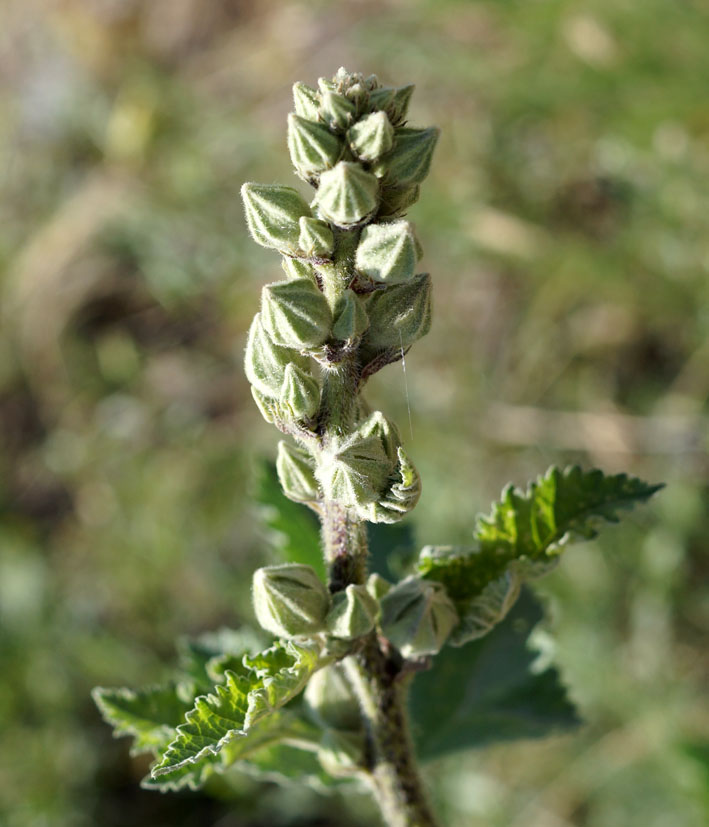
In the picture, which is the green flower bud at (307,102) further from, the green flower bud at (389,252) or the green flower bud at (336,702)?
the green flower bud at (336,702)

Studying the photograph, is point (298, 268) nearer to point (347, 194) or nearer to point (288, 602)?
point (347, 194)

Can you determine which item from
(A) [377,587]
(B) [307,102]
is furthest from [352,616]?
(B) [307,102]

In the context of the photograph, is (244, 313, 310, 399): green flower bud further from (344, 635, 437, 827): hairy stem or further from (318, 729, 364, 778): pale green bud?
(318, 729, 364, 778): pale green bud

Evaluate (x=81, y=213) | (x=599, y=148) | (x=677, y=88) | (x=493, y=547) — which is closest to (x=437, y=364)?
(x=599, y=148)

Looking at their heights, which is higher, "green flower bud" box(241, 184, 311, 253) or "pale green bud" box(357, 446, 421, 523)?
"green flower bud" box(241, 184, 311, 253)

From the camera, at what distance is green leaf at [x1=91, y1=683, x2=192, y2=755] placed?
6.72 feet

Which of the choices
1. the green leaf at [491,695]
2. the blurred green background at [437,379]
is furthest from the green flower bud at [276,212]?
the blurred green background at [437,379]

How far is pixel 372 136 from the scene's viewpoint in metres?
1.59

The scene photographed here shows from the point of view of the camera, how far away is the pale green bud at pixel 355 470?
159cm

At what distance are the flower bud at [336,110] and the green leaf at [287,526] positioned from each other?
1.04m

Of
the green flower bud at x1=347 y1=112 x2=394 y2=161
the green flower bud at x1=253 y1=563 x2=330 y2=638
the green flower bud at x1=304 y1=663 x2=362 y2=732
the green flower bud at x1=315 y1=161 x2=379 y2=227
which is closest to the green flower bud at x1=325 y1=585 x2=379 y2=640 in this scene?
the green flower bud at x1=253 y1=563 x2=330 y2=638

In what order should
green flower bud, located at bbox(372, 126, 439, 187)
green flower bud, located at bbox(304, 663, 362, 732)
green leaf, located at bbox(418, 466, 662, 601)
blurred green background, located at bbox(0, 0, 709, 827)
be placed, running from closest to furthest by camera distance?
green flower bud, located at bbox(372, 126, 439, 187)
green leaf, located at bbox(418, 466, 662, 601)
green flower bud, located at bbox(304, 663, 362, 732)
blurred green background, located at bbox(0, 0, 709, 827)

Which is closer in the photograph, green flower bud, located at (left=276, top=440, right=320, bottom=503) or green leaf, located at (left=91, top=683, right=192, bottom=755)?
green flower bud, located at (left=276, top=440, right=320, bottom=503)

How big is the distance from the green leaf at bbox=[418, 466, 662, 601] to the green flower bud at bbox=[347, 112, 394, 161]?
0.72 m
